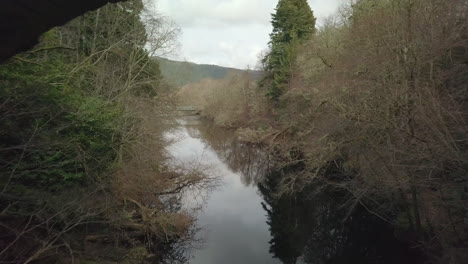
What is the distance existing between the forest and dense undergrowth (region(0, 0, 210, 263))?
53 mm

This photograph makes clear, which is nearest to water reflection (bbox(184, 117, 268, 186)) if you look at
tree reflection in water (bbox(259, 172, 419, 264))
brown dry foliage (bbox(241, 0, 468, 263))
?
tree reflection in water (bbox(259, 172, 419, 264))

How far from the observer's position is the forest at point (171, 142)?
830 centimetres

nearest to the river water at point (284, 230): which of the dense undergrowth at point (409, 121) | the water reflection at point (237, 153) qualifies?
the dense undergrowth at point (409, 121)

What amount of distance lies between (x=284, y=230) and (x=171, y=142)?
284 inches

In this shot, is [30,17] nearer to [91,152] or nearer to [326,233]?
[91,152]

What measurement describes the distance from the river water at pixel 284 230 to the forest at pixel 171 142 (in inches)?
3.9

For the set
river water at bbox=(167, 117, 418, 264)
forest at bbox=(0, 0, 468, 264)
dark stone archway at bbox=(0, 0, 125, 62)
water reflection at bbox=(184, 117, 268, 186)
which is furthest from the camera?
water reflection at bbox=(184, 117, 268, 186)

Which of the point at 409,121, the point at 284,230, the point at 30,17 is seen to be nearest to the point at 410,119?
the point at 409,121

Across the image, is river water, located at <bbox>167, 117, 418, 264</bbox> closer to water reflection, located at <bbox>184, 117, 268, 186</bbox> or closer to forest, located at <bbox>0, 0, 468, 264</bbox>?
forest, located at <bbox>0, 0, 468, 264</bbox>

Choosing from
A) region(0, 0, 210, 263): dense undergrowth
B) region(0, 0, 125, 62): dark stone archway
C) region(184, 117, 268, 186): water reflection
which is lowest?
region(184, 117, 268, 186): water reflection

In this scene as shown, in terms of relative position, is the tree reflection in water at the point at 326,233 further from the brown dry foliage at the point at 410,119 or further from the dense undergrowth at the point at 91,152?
the dense undergrowth at the point at 91,152

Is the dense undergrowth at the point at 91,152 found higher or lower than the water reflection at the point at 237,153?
higher

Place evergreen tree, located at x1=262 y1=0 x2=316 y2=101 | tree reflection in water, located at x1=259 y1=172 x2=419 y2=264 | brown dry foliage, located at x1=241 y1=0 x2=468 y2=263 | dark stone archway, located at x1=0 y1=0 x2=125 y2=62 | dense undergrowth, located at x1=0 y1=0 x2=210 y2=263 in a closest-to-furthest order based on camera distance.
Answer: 1. dark stone archway, located at x1=0 y1=0 x2=125 y2=62
2. dense undergrowth, located at x1=0 y1=0 x2=210 y2=263
3. brown dry foliage, located at x1=241 y1=0 x2=468 y2=263
4. tree reflection in water, located at x1=259 y1=172 x2=419 y2=264
5. evergreen tree, located at x1=262 y1=0 x2=316 y2=101

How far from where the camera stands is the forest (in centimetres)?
830
